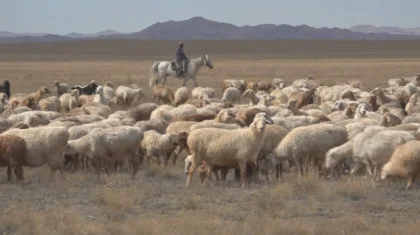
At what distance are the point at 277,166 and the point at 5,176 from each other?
4801mm

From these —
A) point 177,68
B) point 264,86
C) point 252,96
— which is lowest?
point 264,86

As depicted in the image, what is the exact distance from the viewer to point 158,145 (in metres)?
14.3

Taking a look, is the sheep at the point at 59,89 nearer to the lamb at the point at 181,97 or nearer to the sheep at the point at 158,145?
the lamb at the point at 181,97

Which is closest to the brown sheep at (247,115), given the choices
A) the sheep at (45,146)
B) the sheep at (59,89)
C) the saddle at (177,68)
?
the sheep at (45,146)

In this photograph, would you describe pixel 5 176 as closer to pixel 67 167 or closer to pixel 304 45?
pixel 67 167

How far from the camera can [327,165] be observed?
1259 centimetres

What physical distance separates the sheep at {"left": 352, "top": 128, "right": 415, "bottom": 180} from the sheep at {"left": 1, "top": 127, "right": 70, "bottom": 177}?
16.4 feet

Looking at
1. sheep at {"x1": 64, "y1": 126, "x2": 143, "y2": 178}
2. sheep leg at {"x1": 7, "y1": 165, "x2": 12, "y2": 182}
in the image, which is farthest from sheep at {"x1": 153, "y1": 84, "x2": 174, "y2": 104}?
sheep leg at {"x1": 7, "y1": 165, "x2": 12, "y2": 182}

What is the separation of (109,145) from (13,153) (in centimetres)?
177

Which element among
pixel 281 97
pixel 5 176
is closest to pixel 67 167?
pixel 5 176

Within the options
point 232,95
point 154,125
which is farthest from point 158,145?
point 232,95

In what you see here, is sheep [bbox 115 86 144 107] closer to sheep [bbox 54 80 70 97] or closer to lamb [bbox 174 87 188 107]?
lamb [bbox 174 87 188 107]

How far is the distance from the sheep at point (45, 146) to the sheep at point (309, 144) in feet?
12.2

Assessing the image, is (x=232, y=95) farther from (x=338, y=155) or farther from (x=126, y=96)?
(x=338, y=155)
